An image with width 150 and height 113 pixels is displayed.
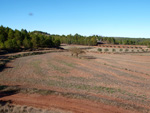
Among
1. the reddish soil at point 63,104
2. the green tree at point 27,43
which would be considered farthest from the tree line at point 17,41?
the reddish soil at point 63,104

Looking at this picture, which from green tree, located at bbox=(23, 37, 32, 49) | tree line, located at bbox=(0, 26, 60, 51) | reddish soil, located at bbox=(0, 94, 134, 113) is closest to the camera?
reddish soil, located at bbox=(0, 94, 134, 113)

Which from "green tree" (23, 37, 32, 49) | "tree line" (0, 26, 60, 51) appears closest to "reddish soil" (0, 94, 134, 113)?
"tree line" (0, 26, 60, 51)

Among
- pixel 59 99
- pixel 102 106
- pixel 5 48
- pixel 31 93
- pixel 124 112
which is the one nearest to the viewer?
pixel 124 112

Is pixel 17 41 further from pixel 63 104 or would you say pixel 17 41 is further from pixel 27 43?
pixel 63 104

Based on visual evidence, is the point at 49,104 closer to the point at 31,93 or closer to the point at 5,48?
the point at 31,93

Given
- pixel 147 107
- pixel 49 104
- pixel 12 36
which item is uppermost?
pixel 12 36

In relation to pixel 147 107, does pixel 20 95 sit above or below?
above

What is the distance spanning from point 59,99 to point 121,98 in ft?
19.9

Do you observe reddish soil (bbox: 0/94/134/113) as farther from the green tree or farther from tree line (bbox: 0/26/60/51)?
the green tree

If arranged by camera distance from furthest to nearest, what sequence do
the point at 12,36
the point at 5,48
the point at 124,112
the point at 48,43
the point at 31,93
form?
1. the point at 48,43
2. the point at 12,36
3. the point at 5,48
4. the point at 31,93
5. the point at 124,112

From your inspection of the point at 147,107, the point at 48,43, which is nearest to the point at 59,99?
the point at 147,107

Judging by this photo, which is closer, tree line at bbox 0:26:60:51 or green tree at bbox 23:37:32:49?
tree line at bbox 0:26:60:51

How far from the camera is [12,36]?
76000 millimetres

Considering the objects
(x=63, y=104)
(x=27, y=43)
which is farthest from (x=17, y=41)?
(x=63, y=104)
